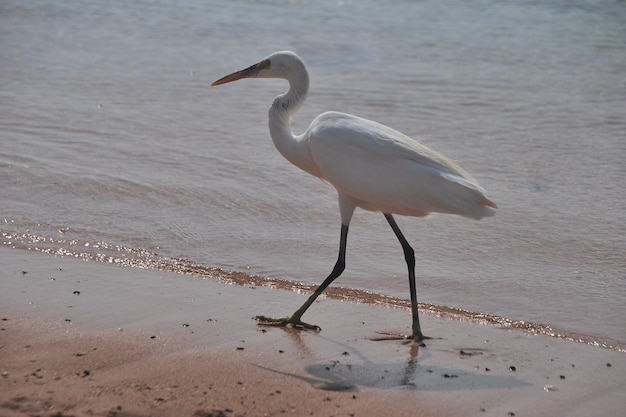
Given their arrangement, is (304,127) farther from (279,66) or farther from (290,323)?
(290,323)

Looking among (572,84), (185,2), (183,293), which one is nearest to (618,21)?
(572,84)

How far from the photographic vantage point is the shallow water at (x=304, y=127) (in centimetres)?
602

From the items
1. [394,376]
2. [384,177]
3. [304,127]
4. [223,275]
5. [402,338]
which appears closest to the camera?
[394,376]

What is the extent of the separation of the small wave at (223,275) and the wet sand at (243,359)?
12cm

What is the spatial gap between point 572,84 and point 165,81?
4.69 meters

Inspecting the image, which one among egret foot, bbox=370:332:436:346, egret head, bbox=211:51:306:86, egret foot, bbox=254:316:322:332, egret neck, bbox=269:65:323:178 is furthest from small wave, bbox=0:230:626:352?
egret head, bbox=211:51:306:86

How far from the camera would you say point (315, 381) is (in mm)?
4168

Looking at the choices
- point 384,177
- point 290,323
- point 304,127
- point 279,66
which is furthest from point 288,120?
point 304,127

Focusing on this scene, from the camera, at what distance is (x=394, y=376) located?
4309mm

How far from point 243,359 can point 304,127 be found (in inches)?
194

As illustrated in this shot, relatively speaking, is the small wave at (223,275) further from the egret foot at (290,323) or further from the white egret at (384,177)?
the egret foot at (290,323)

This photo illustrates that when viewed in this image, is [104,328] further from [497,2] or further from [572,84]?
[497,2]

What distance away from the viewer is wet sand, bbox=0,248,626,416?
383cm

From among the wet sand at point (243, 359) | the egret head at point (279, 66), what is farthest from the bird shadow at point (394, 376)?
the egret head at point (279, 66)
